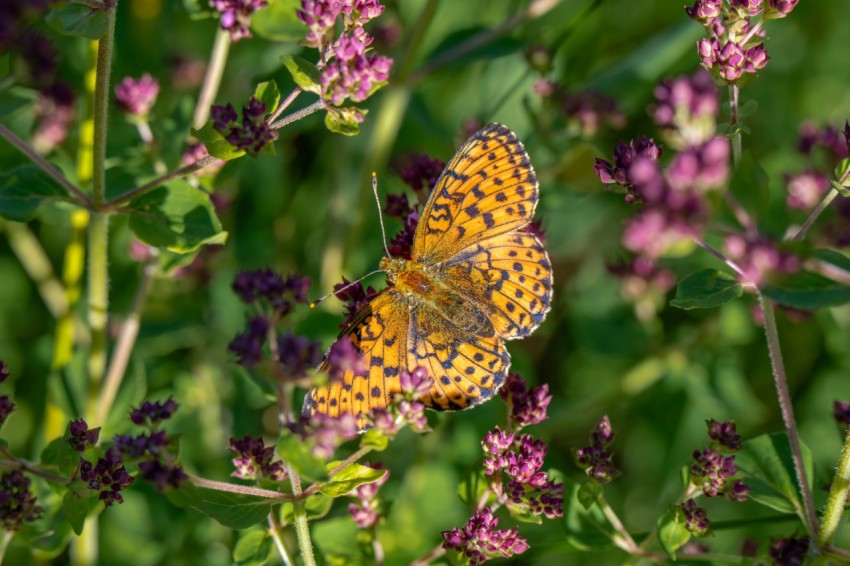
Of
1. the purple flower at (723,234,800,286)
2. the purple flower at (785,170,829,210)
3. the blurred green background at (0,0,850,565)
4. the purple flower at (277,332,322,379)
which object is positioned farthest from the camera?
the blurred green background at (0,0,850,565)

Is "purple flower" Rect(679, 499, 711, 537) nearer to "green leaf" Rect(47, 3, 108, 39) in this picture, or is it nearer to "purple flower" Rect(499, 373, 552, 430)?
"purple flower" Rect(499, 373, 552, 430)

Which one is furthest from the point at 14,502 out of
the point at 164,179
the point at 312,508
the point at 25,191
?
the point at 164,179

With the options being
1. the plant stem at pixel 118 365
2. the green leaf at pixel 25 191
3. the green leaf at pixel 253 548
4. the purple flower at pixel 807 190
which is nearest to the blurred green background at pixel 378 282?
the plant stem at pixel 118 365

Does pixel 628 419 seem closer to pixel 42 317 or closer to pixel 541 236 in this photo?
pixel 541 236

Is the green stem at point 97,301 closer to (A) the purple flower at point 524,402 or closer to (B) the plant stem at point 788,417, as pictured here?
(A) the purple flower at point 524,402

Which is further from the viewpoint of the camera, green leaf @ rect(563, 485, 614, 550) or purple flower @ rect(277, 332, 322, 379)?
green leaf @ rect(563, 485, 614, 550)

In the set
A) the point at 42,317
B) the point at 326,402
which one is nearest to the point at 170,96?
the point at 42,317

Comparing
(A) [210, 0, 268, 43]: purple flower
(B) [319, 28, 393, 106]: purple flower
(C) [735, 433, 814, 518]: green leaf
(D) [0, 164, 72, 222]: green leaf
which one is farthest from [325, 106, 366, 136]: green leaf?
(C) [735, 433, 814, 518]: green leaf

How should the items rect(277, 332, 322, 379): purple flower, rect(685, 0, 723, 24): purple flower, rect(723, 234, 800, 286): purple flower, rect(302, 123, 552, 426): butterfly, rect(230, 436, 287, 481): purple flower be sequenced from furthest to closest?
1. rect(302, 123, 552, 426): butterfly
2. rect(685, 0, 723, 24): purple flower
3. rect(230, 436, 287, 481): purple flower
4. rect(277, 332, 322, 379): purple flower
5. rect(723, 234, 800, 286): purple flower
